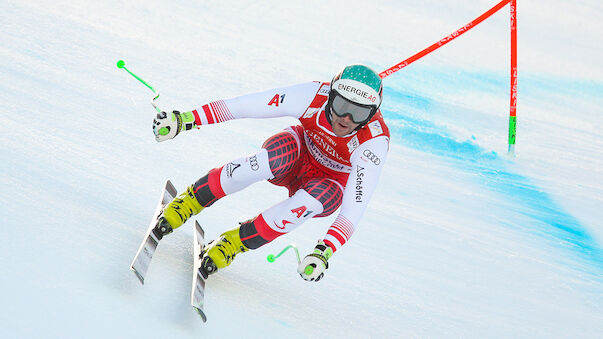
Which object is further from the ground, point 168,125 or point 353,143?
point 168,125

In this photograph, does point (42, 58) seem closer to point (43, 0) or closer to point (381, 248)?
point (43, 0)

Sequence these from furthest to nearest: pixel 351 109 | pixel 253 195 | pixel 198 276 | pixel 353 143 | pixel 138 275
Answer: pixel 253 195, pixel 353 143, pixel 351 109, pixel 198 276, pixel 138 275

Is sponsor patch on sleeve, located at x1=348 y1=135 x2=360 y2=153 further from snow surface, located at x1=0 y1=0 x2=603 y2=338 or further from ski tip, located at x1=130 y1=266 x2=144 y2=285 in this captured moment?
ski tip, located at x1=130 y1=266 x2=144 y2=285

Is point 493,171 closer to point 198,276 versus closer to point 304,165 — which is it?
point 304,165

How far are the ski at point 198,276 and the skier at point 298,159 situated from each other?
42 mm

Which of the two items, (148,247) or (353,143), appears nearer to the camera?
(148,247)

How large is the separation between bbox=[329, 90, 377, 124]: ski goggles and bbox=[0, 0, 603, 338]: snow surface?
0.90 metres

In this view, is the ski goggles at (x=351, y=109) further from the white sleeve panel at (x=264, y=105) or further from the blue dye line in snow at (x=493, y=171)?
the blue dye line in snow at (x=493, y=171)

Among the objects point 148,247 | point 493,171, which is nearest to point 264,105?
point 148,247

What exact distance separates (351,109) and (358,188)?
36cm

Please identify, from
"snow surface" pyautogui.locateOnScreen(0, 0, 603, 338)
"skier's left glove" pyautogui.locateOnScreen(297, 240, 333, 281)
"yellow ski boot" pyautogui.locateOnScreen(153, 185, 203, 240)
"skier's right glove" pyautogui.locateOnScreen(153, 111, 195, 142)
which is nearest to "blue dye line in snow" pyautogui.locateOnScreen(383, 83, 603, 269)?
"snow surface" pyautogui.locateOnScreen(0, 0, 603, 338)

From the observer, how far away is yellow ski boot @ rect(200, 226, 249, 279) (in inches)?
114

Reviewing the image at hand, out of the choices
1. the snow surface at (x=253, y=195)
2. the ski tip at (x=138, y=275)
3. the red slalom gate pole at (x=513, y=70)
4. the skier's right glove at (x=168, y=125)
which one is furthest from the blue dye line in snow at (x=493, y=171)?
the ski tip at (x=138, y=275)

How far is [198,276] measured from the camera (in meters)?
2.79
